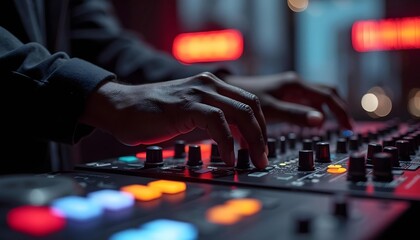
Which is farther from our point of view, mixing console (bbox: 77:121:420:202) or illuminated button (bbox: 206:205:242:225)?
mixing console (bbox: 77:121:420:202)

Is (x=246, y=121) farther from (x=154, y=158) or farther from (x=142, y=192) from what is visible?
(x=142, y=192)

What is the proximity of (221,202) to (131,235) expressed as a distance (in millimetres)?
149

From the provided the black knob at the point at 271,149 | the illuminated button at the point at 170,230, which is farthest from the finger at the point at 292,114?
the illuminated button at the point at 170,230

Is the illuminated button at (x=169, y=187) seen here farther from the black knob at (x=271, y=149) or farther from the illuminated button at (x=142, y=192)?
the black knob at (x=271, y=149)

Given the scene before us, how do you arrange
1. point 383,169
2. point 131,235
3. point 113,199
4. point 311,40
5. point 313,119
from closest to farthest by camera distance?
point 131,235, point 113,199, point 383,169, point 313,119, point 311,40

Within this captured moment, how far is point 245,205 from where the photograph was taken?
52cm

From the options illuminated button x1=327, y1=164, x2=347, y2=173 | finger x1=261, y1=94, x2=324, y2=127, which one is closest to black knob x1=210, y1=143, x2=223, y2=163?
illuminated button x1=327, y1=164, x2=347, y2=173

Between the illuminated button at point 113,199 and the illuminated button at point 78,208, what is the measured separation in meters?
0.01

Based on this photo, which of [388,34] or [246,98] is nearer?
[246,98]

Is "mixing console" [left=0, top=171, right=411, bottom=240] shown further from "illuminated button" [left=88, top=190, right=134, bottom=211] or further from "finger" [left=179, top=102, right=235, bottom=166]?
"finger" [left=179, top=102, right=235, bottom=166]

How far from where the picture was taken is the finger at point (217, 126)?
31.4 inches

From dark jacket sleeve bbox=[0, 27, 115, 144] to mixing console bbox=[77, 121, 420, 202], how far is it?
0.10m

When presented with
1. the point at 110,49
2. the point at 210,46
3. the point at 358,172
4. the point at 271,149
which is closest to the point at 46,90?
the point at 271,149

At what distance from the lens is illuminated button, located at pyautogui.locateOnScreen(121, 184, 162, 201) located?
0.57m
